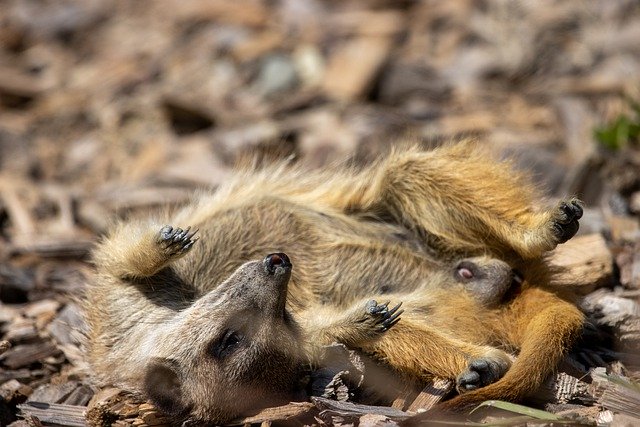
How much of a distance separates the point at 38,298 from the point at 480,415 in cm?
314

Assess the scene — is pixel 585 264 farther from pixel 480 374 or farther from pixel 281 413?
pixel 281 413

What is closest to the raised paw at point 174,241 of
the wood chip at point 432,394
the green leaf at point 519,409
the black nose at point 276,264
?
the black nose at point 276,264

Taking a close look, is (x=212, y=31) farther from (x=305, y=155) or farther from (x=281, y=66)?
(x=305, y=155)

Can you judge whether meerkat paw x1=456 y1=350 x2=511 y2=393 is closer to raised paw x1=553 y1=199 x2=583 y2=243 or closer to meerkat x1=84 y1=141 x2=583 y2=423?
meerkat x1=84 y1=141 x2=583 y2=423

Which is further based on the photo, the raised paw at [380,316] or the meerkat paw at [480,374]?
the raised paw at [380,316]

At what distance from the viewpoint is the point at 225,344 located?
391 cm

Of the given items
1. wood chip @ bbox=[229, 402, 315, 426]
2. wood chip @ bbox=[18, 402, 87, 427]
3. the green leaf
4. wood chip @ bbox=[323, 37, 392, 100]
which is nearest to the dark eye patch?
wood chip @ bbox=[229, 402, 315, 426]

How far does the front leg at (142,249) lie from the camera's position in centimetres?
414

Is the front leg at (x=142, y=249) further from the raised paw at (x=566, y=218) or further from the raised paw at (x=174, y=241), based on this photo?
the raised paw at (x=566, y=218)

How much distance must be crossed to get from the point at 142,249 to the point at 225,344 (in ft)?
2.40

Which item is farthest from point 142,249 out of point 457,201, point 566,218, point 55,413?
point 566,218

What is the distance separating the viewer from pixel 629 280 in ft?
15.4

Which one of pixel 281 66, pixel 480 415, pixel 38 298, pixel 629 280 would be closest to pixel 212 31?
pixel 281 66

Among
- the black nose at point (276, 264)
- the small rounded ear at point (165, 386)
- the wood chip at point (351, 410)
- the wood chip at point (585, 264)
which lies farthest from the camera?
the wood chip at point (585, 264)
